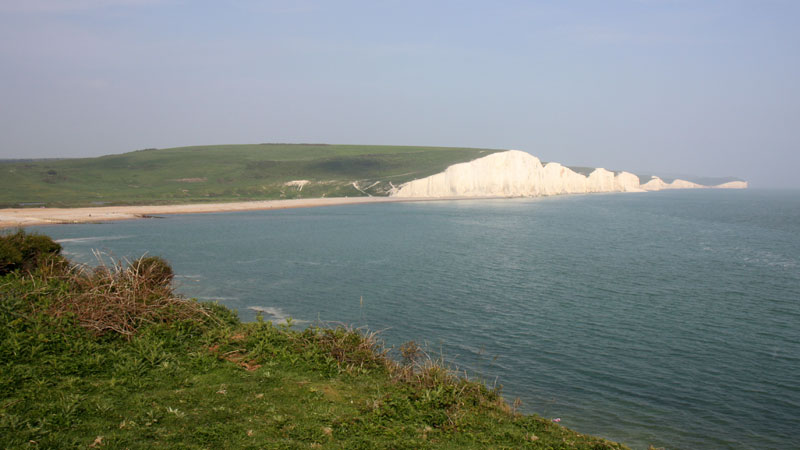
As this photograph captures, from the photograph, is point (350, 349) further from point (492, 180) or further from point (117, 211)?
point (492, 180)

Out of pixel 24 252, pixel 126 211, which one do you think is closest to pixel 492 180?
pixel 126 211

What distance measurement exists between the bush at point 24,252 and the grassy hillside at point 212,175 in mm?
76828

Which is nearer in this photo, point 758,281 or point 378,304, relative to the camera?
point 378,304

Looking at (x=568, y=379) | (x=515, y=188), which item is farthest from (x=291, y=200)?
(x=568, y=379)

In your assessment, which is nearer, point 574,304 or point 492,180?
point 574,304

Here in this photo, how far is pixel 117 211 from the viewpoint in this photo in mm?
81438

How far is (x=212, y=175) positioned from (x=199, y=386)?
13900cm

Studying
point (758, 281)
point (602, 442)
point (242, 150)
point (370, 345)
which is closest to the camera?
point (602, 442)

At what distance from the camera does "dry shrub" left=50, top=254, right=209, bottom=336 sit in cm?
1230

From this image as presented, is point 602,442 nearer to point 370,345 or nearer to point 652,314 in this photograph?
point 370,345

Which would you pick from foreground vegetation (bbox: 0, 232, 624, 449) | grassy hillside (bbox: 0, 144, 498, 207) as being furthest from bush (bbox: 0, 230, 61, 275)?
grassy hillside (bbox: 0, 144, 498, 207)

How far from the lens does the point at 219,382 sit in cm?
1066

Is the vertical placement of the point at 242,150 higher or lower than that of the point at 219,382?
higher

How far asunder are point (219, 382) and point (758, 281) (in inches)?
1305
